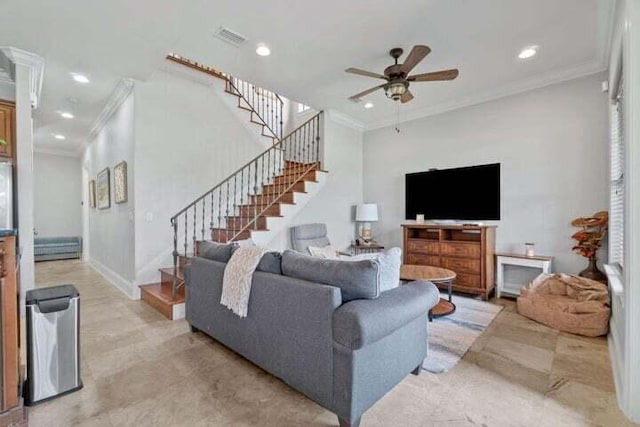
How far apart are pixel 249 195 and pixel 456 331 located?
152 inches

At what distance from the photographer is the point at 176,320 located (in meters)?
3.29

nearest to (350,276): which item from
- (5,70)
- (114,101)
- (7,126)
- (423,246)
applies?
(423,246)

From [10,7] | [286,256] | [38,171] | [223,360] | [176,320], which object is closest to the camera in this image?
[286,256]

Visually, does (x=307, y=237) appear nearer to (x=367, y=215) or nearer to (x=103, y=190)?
(x=367, y=215)

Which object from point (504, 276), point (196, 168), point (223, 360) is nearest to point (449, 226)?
point (504, 276)

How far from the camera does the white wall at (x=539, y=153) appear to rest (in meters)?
3.72

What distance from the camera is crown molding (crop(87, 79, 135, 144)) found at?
4.11m

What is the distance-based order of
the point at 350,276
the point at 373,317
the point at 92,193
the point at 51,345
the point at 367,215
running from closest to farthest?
the point at 373,317
the point at 350,276
the point at 51,345
the point at 367,215
the point at 92,193

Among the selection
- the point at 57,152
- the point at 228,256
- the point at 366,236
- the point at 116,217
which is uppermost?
the point at 57,152

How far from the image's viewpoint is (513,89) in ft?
14.0

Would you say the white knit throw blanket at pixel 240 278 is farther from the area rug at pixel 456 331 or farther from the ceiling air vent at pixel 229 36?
the ceiling air vent at pixel 229 36

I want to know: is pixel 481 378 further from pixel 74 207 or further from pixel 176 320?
pixel 74 207

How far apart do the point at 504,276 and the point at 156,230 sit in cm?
497

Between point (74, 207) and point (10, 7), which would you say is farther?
point (74, 207)
